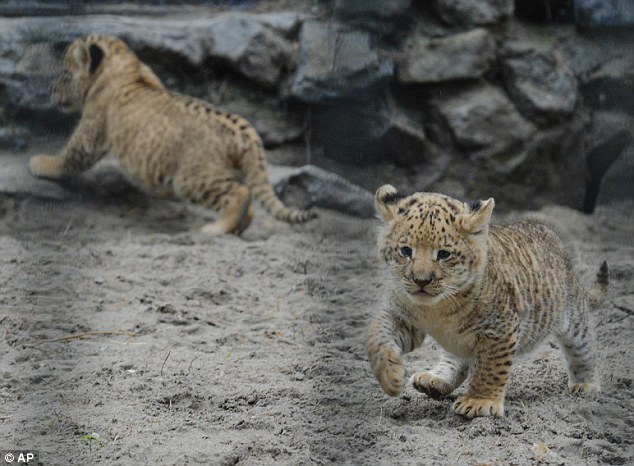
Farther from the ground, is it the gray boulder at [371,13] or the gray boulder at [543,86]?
the gray boulder at [371,13]

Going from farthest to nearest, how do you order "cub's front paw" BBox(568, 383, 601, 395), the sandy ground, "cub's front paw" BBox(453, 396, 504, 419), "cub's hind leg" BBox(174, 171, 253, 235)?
1. "cub's hind leg" BBox(174, 171, 253, 235)
2. "cub's front paw" BBox(568, 383, 601, 395)
3. "cub's front paw" BBox(453, 396, 504, 419)
4. the sandy ground

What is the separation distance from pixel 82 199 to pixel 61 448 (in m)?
4.80

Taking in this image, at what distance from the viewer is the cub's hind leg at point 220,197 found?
7.78m

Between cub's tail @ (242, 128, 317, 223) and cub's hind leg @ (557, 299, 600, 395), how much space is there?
132 inches

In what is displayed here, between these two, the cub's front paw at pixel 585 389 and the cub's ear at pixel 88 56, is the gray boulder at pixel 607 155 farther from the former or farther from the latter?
the cub's ear at pixel 88 56

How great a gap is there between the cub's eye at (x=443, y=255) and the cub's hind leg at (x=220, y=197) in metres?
3.69

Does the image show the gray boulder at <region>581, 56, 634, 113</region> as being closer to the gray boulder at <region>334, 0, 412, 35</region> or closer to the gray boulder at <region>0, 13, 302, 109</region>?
the gray boulder at <region>334, 0, 412, 35</region>

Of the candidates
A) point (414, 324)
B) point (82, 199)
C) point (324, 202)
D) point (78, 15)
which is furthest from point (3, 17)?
point (414, 324)

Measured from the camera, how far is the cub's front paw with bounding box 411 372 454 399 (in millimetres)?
4668

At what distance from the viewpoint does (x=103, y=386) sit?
4.55 metres

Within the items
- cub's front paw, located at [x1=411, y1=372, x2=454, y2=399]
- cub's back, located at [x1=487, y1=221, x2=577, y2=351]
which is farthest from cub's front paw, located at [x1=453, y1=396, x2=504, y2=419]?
cub's back, located at [x1=487, y1=221, x2=577, y2=351]

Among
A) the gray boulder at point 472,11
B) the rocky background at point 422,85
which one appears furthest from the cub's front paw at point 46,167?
the gray boulder at point 472,11

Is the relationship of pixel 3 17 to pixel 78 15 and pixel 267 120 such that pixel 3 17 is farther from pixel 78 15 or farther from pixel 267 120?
pixel 267 120

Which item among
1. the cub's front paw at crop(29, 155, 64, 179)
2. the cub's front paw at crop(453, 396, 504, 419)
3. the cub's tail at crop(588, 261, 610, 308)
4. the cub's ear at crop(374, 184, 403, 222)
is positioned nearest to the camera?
the cub's front paw at crop(453, 396, 504, 419)
